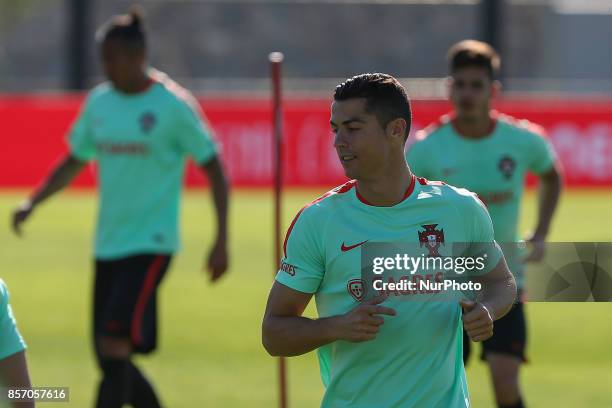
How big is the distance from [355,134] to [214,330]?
7.68 metres

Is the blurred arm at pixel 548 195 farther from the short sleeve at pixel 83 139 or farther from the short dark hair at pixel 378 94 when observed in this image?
the short dark hair at pixel 378 94

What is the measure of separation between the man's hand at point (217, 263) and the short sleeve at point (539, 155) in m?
1.93

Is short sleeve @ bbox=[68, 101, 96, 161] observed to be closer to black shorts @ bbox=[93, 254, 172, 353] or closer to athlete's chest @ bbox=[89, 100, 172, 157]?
athlete's chest @ bbox=[89, 100, 172, 157]

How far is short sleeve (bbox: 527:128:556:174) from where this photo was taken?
326 inches

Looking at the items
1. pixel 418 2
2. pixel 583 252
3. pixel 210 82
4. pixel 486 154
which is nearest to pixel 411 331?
pixel 583 252

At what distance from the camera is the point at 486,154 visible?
810 cm

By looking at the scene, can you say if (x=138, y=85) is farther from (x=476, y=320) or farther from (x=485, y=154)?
(x=476, y=320)

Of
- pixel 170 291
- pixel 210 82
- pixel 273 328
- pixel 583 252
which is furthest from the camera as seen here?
pixel 210 82

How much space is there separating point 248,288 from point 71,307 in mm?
2048

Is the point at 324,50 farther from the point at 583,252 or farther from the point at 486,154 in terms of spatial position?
the point at 583,252

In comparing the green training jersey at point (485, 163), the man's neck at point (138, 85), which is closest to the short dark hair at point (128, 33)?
the man's neck at point (138, 85)

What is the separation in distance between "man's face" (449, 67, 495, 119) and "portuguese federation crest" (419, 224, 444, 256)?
335 centimetres

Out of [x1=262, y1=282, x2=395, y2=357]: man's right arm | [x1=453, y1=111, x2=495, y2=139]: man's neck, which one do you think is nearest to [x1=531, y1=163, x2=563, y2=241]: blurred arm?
[x1=453, y1=111, x2=495, y2=139]: man's neck

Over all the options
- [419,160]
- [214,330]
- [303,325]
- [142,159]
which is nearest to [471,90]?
[419,160]
